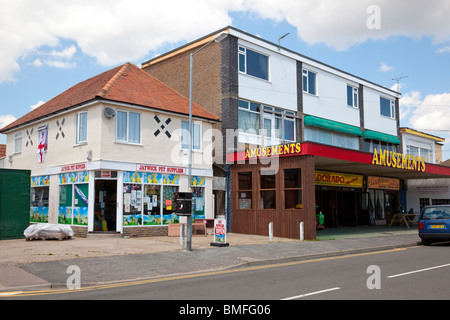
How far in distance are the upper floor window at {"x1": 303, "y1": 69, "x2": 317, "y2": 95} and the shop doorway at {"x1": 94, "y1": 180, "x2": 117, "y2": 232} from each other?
1469 cm

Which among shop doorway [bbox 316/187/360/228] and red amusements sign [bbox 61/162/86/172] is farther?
shop doorway [bbox 316/187/360/228]

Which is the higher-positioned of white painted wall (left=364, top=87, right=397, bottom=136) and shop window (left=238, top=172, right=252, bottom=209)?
white painted wall (left=364, top=87, right=397, bottom=136)

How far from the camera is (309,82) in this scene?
2847 centimetres

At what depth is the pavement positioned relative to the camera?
9.80 metres

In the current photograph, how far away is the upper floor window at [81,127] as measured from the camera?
19531 mm

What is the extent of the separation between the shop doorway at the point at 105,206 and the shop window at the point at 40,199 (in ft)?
13.1

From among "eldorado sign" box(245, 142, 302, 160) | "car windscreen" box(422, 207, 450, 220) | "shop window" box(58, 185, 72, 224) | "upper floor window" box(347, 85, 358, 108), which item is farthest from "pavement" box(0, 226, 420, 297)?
"upper floor window" box(347, 85, 358, 108)

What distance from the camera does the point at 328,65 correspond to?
29750 mm

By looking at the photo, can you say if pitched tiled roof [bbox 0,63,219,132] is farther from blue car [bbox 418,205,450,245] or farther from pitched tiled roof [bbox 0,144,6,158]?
blue car [bbox 418,205,450,245]

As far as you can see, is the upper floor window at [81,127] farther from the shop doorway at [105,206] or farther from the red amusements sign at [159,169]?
the red amusements sign at [159,169]

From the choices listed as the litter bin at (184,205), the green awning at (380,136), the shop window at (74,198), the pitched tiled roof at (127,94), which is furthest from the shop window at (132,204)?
the green awning at (380,136)

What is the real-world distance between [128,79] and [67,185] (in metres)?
6.15
